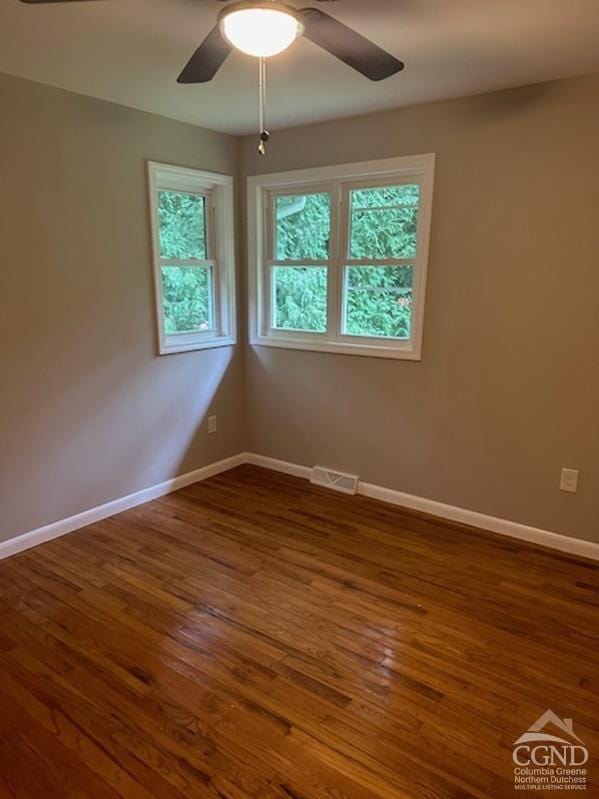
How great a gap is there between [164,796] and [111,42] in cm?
272

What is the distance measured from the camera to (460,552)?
9.57ft

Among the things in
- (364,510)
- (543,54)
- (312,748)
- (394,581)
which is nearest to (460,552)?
(394,581)

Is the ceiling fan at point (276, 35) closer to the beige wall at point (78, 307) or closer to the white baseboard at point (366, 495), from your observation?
the beige wall at point (78, 307)

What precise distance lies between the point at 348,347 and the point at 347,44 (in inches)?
79.7

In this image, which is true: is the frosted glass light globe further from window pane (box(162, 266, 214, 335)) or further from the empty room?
window pane (box(162, 266, 214, 335))

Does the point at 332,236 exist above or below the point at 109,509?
above

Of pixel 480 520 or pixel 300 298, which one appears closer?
pixel 480 520

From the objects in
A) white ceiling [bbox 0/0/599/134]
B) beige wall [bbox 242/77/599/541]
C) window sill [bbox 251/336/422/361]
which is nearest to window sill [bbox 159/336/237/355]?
window sill [bbox 251/336/422/361]

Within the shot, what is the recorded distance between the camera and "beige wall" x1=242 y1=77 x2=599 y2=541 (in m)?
2.65

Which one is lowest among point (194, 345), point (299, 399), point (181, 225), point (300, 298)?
point (299, 399)

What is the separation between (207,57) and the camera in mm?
1764

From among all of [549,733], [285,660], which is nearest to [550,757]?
[549,733]

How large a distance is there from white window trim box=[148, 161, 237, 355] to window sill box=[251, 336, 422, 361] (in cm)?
31

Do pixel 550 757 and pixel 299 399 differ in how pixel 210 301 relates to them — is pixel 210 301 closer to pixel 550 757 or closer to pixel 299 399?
pixel 299 399
